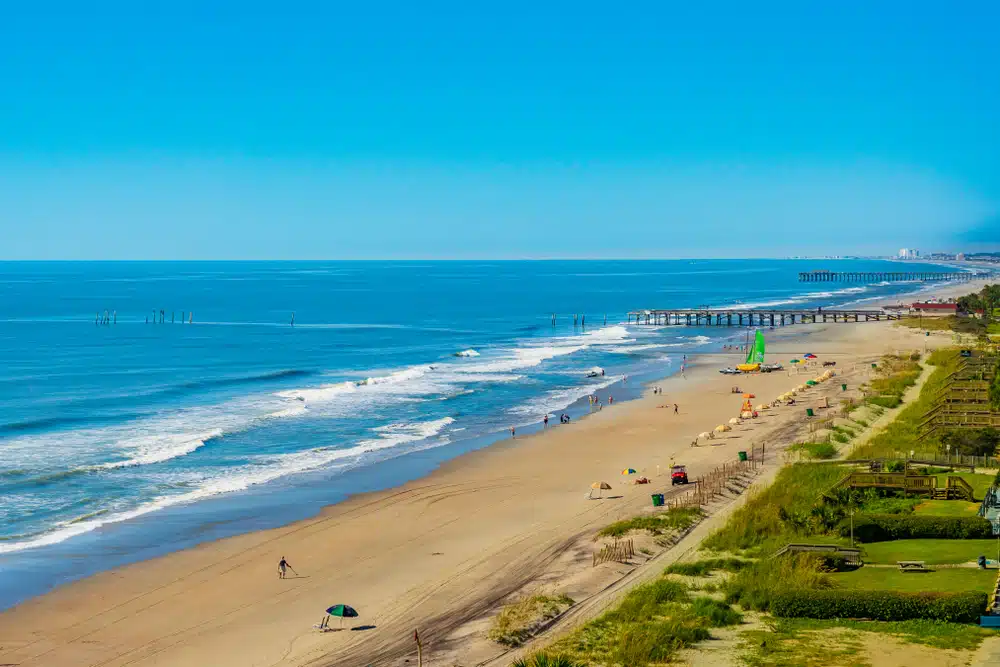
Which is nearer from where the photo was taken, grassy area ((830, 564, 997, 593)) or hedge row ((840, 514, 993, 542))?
grassy area ((830, 564, 997, 593))

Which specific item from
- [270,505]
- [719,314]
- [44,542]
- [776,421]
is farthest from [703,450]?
[719,314]

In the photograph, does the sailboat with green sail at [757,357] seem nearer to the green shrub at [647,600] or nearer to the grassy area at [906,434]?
the grassy area at [906,434]

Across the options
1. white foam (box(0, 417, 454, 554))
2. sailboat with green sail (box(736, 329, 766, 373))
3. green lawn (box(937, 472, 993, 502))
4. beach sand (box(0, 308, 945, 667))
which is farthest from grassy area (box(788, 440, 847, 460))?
sailboat with green sail (box(736, 329, 766, 373))

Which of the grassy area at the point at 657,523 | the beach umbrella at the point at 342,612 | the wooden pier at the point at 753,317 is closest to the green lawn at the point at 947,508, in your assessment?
the grassy area at the point at 657,523

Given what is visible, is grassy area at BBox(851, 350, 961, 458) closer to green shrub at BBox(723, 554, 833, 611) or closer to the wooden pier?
green shrub at BBox(723, 554, 833, 611)

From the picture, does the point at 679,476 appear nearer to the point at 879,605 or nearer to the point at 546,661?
the point at 879,605

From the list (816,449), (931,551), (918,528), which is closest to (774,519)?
(918,528)
